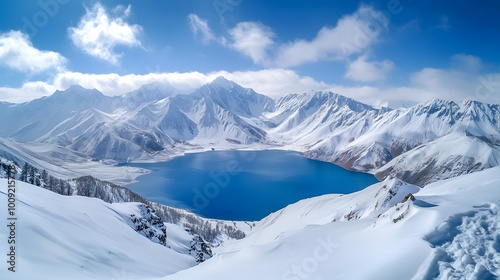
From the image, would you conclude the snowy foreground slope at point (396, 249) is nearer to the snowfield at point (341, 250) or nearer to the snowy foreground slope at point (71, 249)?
the snowfield at point (341, 250)

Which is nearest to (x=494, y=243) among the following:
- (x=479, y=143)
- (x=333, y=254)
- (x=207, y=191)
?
(x=333, y=254)

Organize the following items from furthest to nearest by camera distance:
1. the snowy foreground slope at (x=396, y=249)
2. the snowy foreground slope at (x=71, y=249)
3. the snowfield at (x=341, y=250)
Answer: the snowy foreground slope at (x=71, y=249) → the snowfield at (x=341, y=250) → the snowy foreground slope at (x=396, y=249)

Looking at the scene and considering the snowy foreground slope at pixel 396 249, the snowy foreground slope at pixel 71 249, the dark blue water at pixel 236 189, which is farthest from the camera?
the dark blue water at pixel 236 189

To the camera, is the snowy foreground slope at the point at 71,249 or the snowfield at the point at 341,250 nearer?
the snowfield at the point at 341,250

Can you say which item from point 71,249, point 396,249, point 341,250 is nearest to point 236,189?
point 71,249

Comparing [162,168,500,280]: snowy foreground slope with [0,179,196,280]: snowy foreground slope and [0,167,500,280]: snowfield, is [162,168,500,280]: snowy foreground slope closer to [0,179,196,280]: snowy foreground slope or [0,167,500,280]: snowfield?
[0,167,500,280]: snowfield

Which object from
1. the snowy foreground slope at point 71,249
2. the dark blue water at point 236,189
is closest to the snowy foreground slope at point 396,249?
the snowy foreground slope at point 71,249

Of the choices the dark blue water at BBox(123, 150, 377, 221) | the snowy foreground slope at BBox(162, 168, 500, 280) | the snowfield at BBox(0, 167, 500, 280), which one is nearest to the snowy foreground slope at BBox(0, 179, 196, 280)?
the snowfield at BBox(0, 167, 500, 280)

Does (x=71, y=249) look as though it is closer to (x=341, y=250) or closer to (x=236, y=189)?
(x=341, y=250)

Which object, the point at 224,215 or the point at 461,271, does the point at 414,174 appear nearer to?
the point at 224,215

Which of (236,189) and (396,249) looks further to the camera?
(236,189)
